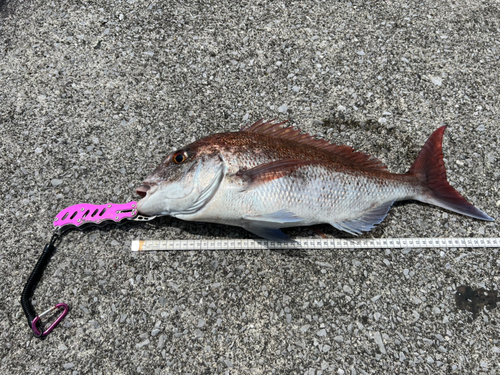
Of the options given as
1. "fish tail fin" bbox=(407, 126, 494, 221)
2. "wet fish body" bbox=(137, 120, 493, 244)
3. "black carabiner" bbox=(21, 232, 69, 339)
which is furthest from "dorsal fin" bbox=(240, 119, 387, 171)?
"black carabiner" bbox=(21, 232, 69, 339)

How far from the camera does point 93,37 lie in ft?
9.86

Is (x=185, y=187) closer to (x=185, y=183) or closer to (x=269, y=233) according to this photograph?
(x=185, y=183)

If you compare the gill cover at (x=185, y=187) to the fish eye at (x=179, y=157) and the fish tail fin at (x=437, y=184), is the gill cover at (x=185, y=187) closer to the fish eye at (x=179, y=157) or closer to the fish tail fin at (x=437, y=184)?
the fish eye at (x=179, y=157)

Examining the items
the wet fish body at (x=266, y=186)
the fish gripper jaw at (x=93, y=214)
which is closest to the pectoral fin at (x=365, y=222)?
the wet fish body at (x=266, y=186)

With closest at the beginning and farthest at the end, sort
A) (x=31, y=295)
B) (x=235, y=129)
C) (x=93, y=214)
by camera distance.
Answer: (x=31, y=295) → (x=93, y=214) → (x=235, y=129)

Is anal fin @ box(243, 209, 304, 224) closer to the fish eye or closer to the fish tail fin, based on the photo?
the fish eye

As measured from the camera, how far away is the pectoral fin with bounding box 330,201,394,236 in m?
2.21

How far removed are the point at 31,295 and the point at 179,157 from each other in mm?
1437

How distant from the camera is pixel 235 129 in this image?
2668mm

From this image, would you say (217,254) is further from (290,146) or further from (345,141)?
(345,141)

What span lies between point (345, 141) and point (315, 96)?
1.72 ft

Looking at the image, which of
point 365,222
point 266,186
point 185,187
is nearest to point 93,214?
point 185,187

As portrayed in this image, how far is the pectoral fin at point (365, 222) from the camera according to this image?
2205 millimetres

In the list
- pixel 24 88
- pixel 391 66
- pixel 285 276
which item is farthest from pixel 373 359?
pixel 24 88
